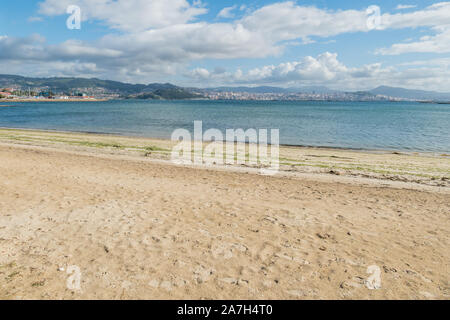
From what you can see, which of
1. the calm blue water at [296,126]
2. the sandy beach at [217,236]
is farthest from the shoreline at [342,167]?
the calm blue water at [296,126]

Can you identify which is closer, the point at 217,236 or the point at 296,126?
the point at 217,236

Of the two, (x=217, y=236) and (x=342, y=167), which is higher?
(x=342, y=167)

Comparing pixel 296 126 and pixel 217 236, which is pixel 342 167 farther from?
pixel 296 126

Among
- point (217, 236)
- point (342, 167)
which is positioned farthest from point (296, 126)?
point (217, 236)

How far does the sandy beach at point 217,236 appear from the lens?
17.6 ft

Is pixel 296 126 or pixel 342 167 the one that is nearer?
pixel 342 167

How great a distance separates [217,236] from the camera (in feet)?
24.1

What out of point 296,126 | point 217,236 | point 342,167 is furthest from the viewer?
point 296,126

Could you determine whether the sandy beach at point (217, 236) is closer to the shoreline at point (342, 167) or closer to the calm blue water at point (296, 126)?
the shoreline at point (342, 167)

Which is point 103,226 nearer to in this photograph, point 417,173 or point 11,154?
point 11,154

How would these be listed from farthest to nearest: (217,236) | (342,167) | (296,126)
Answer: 1. (296,126)
2. (342,167)
3. (217,236)


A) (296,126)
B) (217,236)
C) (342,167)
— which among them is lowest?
(217,236)

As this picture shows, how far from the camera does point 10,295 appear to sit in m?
4.90
